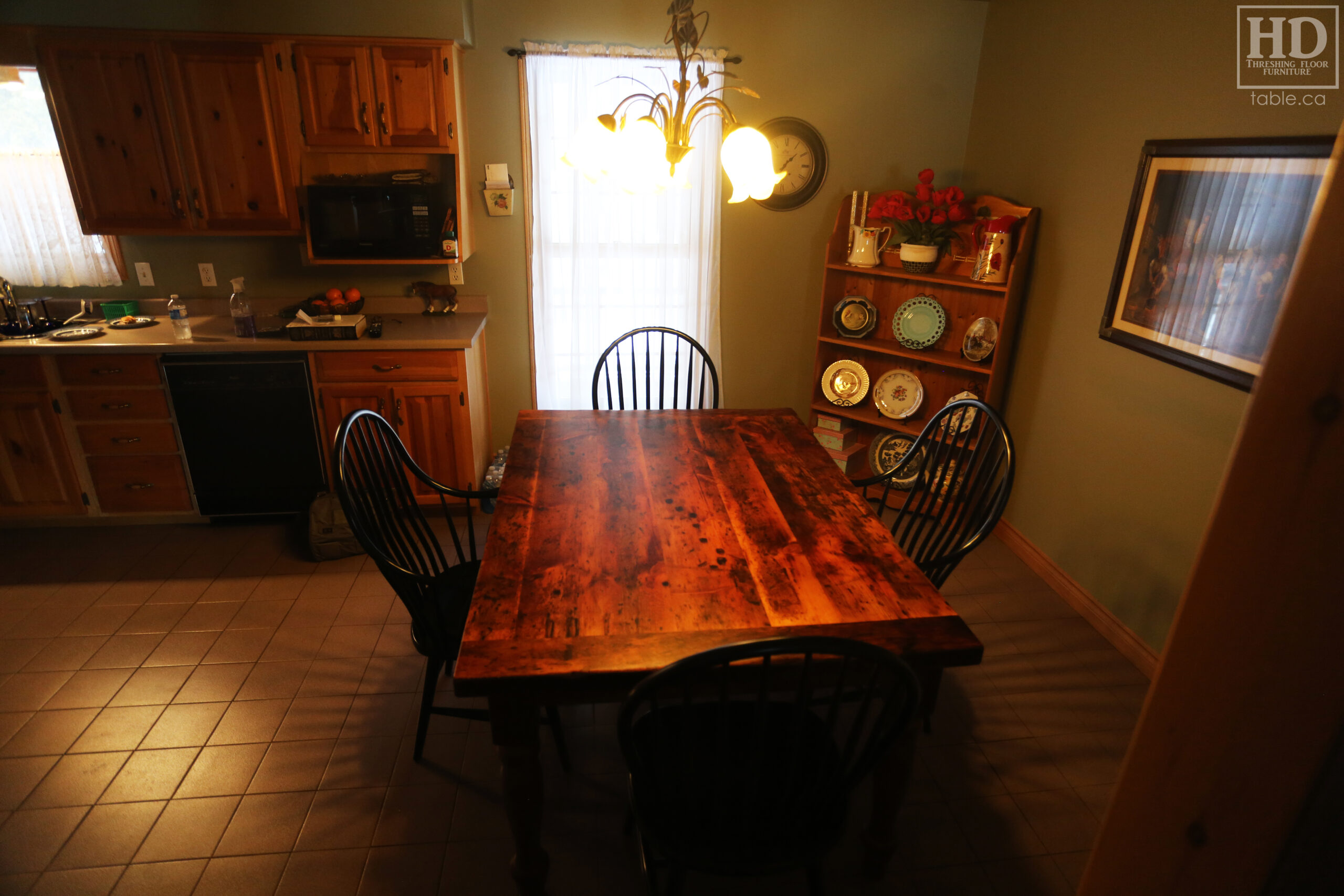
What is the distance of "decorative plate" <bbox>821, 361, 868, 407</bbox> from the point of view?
3.62m

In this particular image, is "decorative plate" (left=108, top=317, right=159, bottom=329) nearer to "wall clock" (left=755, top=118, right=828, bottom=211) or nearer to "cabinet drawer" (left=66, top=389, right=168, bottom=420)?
"cabinet drawer" (left=66, top=389, right=168, bottom=420)

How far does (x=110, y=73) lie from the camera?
2.85 meters

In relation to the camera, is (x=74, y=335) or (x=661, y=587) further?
(x=74, y=335)

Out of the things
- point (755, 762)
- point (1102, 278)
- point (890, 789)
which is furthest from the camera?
point (1102, 278)

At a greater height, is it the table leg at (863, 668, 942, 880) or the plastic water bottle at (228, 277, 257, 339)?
the plastic water bottle at (228, 277, 257, 339)

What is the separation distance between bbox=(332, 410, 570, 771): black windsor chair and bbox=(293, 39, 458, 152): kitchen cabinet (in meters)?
1.63

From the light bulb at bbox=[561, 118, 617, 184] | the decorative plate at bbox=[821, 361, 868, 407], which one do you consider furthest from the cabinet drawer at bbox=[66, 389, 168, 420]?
the decorative plate at bbox=[821, 361, 868, 407]

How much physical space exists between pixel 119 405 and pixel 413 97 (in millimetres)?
1823

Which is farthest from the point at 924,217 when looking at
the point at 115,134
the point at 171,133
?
the point at 115,134

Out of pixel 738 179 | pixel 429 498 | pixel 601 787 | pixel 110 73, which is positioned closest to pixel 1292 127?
pixel 738 179

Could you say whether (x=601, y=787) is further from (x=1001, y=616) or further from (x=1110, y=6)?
(x=1110, y=6)

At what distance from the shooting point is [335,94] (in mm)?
2971

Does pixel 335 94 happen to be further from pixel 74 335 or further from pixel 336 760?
pixel 336 760

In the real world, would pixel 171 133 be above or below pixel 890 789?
above
